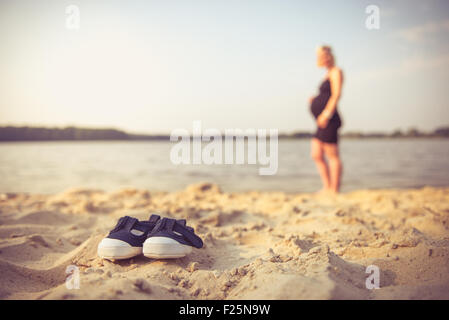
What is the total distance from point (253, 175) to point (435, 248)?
22.5ft

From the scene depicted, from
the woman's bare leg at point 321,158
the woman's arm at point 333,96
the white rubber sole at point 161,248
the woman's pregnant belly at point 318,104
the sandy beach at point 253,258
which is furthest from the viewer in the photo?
the woman's bare leg at point 321,158

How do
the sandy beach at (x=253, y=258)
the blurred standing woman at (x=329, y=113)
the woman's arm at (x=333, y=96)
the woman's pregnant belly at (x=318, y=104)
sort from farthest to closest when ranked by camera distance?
the woman's pregnant belly at (x=318, y=104) → the blurred standing woman at (x=329, y=113) → the woman's arm at (x=333, y=96) → the sandy beach at (x=253, y=258)

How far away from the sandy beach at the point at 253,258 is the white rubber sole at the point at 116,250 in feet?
0.18

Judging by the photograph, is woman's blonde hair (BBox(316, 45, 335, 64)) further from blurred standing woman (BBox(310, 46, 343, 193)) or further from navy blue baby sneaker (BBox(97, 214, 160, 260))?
navy blue baby sneaker (BBox(97, 214, 160, 260))

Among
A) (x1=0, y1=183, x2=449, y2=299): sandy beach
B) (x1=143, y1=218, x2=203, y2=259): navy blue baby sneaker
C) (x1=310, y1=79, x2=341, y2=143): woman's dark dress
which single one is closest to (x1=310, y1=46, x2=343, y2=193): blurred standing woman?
(x1=310, y1=79, x2=341, y2=143): woman's dark dress

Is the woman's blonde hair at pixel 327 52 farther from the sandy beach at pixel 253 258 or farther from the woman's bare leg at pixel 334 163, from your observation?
the sandy beach at pixel 253 258

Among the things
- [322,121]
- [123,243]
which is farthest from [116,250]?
[322,121]

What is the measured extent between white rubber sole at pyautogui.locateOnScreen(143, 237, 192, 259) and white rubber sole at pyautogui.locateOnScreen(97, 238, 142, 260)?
0.09m

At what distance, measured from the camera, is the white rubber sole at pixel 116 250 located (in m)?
1.71

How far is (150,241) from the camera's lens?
1.72m

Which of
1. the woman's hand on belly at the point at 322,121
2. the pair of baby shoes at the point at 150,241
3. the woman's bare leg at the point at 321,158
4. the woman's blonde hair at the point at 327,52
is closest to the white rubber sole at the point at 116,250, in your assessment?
the pair of baby shoes at the point at 150,241

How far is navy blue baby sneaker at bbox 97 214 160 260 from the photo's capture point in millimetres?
1717
